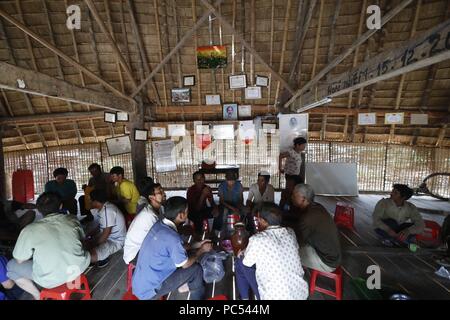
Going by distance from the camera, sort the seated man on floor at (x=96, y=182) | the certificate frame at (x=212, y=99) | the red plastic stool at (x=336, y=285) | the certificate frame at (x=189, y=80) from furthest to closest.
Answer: the certificate frame at (x=212, y=99), the certificate frame at (x=189, y=80), the seated man on floor at (x=96, y=182), the red plastic stool at (x=336, y=285)

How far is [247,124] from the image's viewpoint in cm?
739

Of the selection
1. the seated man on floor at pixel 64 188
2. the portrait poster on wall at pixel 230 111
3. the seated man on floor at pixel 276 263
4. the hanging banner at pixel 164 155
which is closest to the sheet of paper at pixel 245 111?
the portrait poster on wall at pixel 230 111

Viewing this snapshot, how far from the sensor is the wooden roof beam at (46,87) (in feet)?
8.91

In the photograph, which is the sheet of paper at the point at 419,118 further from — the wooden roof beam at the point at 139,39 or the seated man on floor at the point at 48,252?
the seated man on floor at the point at 48,252

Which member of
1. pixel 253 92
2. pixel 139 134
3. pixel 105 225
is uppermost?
pixel 253 92

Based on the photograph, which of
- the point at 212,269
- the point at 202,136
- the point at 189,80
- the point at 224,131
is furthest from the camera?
the point at 202,136

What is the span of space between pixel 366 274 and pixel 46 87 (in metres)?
4.78

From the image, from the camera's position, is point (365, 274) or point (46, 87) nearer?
point (365, 274)

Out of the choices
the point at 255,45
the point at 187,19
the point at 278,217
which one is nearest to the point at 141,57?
the point at 187,19

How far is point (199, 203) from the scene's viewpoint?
4.27 metres

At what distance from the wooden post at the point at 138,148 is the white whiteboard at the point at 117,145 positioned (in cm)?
166

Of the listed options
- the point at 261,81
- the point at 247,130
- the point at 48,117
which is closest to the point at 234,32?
the point at 261,81

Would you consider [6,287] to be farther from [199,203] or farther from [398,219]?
[398,219]

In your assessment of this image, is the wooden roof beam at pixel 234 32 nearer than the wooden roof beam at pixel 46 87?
No
